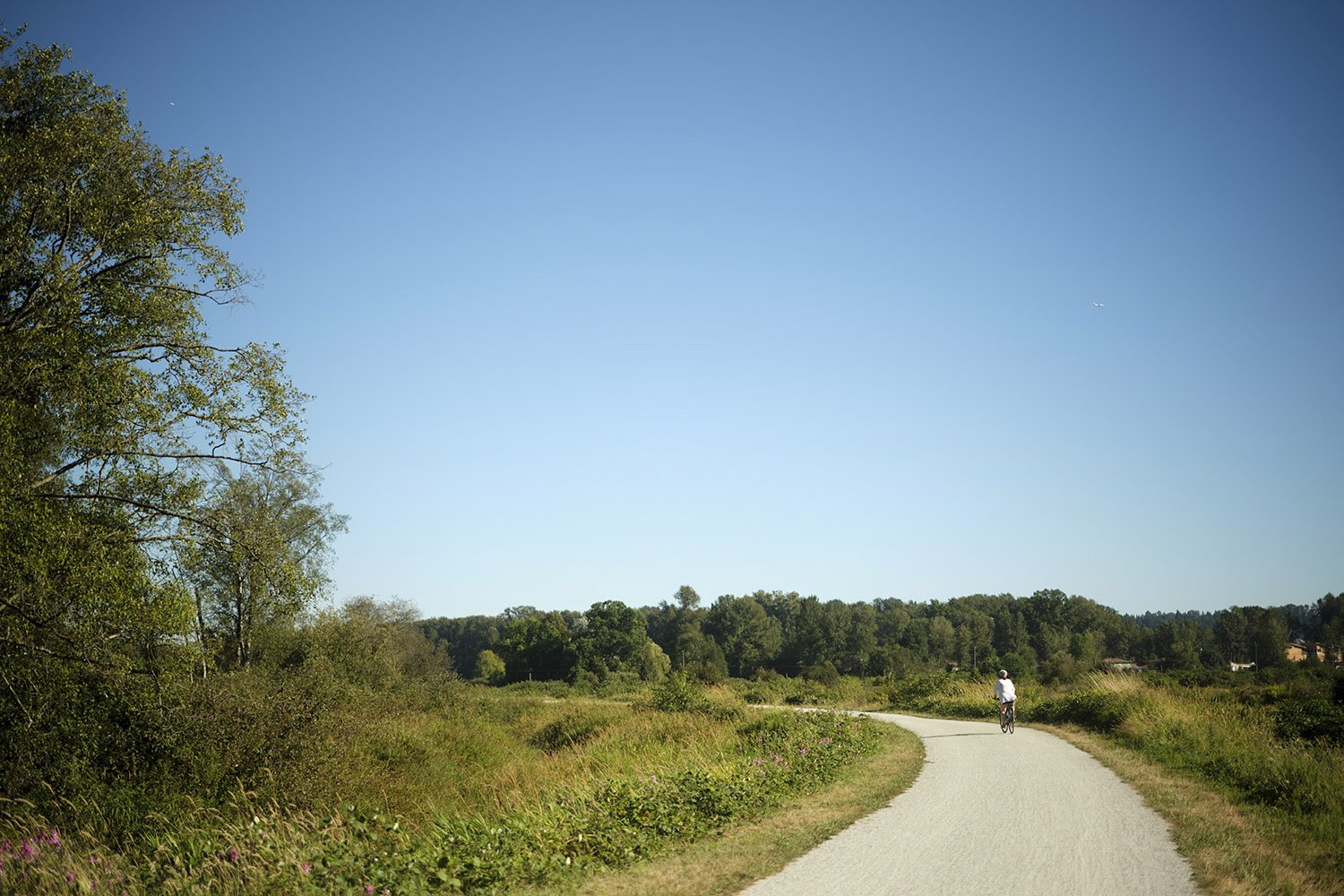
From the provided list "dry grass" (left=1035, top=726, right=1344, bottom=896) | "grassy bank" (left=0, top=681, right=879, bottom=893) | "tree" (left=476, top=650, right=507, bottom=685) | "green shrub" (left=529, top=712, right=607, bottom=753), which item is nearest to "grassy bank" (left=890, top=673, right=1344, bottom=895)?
"dry grass" (left=1035, top=726, right=1344, bottom=896)

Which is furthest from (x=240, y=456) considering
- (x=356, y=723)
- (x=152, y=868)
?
(x=152, y=868)

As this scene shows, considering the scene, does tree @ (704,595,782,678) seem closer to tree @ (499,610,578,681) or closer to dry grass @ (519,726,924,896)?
tree @ (499,610,578,681)

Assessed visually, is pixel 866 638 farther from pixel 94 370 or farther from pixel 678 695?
pixel 94 370

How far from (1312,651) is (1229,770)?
111 metres

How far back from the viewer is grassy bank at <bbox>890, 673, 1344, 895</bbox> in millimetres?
7672

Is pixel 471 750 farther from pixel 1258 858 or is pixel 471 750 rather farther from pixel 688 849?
pixel 1258 858

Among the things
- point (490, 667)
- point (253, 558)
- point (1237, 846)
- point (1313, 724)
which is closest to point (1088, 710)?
point (1313, 724)

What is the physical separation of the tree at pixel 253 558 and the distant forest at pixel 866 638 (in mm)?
45552

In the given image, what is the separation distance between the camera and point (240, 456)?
47.6 feet

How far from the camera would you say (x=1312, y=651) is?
95625 millimetres

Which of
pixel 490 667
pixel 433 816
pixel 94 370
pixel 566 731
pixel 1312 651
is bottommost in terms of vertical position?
pixel 490 667

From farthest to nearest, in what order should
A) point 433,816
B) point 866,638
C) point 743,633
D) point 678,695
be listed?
point 743,633, point 866,638, point 678,695, point 433,816

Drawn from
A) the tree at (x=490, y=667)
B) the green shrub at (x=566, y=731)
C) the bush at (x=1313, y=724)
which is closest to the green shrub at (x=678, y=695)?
the green shrub at (x=566, y=731)

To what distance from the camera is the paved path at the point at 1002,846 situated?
691cm
